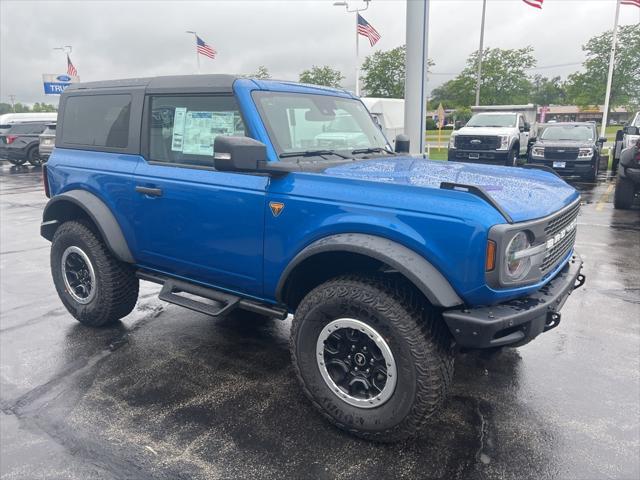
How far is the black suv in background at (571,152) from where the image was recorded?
48.2 ft

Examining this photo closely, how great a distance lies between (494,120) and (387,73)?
15.9 m

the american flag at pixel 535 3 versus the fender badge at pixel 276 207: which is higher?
the american flag at pixel 535 3

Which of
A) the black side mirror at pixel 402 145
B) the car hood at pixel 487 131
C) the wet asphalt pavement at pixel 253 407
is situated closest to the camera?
the wet asphalt pavement at pixel 253 407

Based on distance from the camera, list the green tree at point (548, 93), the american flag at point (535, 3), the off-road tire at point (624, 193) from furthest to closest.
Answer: the green tree at point (548, 93), the american flag at point (535, 3), the off-road tire at point (624, 193)

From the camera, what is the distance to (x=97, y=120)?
4289 millimetres

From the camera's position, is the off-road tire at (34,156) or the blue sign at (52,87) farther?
the blue sign at (52,87)

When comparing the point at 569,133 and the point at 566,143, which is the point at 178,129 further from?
the point at 569,133

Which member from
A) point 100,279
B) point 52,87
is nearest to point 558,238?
point 100,279

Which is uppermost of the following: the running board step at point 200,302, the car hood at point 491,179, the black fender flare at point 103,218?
the car hood at point 491,179

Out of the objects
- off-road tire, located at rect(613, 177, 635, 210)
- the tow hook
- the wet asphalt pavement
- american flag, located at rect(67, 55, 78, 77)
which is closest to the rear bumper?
off-road tire, located at rect(613, 177, 635, 210)

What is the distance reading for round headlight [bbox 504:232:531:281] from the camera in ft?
8.25

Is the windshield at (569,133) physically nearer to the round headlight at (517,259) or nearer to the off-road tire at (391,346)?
the round headlight at (517,259)

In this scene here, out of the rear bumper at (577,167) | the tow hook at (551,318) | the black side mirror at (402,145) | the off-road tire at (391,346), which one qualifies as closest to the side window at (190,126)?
the off-road tire at (391,346)

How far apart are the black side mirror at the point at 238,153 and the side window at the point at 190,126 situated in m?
0.49
